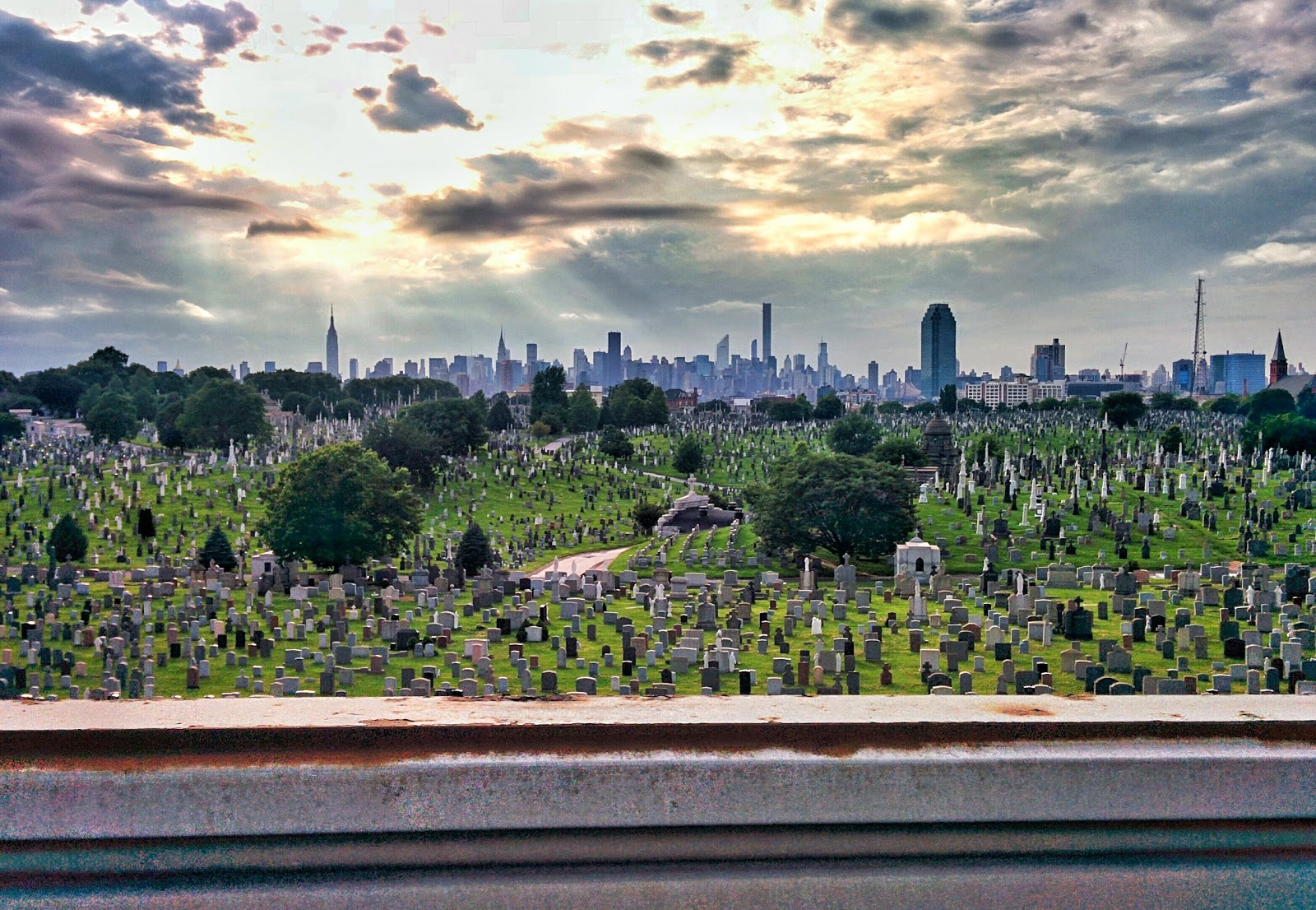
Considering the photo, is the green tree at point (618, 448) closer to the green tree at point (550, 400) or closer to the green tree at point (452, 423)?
the green tree at point (452, 423)

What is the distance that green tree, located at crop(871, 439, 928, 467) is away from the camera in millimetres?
56000

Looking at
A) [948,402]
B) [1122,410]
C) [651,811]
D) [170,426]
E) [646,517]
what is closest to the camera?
[651,811]

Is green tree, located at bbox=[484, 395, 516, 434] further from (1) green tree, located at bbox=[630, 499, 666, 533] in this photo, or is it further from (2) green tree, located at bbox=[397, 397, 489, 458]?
(1) green tree, located at bbox=[630, 499, 666, 533]

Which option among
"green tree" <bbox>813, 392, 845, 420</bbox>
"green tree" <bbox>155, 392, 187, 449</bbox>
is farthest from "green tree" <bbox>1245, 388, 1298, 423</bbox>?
"green tree" <bbox>155, 392, 187, 449</bbox>

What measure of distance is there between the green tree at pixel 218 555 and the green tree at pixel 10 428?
48196 millimetres

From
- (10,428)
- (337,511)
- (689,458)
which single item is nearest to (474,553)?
(337,511)

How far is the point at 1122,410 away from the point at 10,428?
291 ft

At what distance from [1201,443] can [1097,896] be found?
77173 millimetres

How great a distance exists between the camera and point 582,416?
96.6 meters

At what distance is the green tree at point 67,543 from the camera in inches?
1372

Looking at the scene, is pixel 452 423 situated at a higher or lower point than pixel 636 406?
lower

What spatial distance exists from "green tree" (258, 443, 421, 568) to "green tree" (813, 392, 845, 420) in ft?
253

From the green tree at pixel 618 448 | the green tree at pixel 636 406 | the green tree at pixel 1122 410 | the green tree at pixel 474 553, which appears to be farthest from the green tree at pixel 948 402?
the green tree at pixel 474 553

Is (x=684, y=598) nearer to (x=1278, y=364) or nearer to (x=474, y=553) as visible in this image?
(x=474, y=553)
